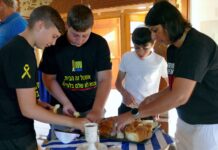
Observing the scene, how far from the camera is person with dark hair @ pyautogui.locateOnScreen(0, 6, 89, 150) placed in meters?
1.16

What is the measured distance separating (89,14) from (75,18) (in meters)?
0.09

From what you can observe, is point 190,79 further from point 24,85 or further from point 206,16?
point 206,16

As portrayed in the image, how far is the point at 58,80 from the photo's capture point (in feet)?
5.66

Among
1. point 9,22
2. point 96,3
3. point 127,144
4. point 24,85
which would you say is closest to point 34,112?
point 24,85

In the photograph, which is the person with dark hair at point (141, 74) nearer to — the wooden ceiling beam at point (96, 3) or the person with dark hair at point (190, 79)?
the wooden ceiling beam at point (96, 3)

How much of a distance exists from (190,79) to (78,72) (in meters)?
Result: 0.75

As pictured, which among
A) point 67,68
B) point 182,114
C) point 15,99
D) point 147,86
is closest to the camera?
point 15,99

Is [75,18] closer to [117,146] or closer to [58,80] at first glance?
[58,80]

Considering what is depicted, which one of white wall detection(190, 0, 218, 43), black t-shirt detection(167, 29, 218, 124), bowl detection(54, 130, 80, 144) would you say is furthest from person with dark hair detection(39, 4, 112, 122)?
white wall detection(190, 0, 218, 43)

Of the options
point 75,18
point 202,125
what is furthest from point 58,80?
point 202,125

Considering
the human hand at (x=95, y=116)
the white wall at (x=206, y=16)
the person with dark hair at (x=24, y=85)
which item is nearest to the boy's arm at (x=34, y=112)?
the person with dark hair at (x=24, y=85)

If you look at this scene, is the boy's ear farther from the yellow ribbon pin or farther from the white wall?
the white wall

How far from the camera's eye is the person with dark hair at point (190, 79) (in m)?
1.18

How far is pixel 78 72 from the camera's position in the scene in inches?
65.9
